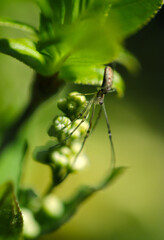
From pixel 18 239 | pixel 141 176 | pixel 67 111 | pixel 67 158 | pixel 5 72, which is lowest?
pixel 141 176

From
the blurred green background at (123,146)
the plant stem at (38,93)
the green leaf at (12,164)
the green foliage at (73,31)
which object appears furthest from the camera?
the blurred green background at (123,146)

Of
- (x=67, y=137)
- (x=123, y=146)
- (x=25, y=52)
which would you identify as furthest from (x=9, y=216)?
(x=123, y=146)

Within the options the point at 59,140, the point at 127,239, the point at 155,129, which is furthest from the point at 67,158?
the point at 155,129

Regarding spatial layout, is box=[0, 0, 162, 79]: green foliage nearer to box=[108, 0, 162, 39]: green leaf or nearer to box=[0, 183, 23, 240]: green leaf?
box=[108, 0, 162, 39]: green leaf

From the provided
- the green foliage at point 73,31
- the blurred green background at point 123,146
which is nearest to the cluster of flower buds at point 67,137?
the green foliage at point 73,31

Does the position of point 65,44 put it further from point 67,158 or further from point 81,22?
point 67,158

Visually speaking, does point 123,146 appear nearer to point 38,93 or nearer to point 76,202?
point 76,202

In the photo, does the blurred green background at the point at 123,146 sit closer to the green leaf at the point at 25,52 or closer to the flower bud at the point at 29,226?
the flower bud at the point at 29,226
